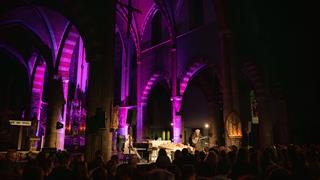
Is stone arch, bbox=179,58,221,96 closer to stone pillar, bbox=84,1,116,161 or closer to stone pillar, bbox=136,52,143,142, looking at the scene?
stone pillar, bbox=136,52,143,142

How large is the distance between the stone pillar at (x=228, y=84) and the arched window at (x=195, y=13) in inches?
166

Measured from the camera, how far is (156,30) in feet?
69.9

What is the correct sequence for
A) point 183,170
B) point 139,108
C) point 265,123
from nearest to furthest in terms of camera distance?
1. point 183,170
2. point 265,123
3. point 139,108

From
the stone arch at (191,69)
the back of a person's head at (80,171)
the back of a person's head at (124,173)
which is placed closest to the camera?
the back of a person's head at (124,173)

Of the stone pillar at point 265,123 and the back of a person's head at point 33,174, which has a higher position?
the stone pillar at point 265,123

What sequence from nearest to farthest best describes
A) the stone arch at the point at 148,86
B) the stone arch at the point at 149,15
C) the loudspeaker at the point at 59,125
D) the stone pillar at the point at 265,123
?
the loudspeaker at the point at 59,125
the stone pillar at the point at 265,123
the stone arch at the point at 149,15
the stone arch at the point at 148,86

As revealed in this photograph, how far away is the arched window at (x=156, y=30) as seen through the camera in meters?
21.0

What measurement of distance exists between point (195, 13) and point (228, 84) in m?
7.06

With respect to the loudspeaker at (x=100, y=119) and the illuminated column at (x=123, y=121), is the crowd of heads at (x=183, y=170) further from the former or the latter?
the illuminated column at (x=123, y=121)

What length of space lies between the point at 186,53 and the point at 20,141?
13.6m

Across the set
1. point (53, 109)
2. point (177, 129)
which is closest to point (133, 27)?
point (177, 129)

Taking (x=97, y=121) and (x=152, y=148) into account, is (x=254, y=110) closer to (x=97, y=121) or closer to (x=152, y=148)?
(x=152, y=148)

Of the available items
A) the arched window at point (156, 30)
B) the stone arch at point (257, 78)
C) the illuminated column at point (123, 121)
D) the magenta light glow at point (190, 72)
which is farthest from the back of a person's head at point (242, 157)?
the illuminated column at point (123, 121)

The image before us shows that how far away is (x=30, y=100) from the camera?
20.9 meters
